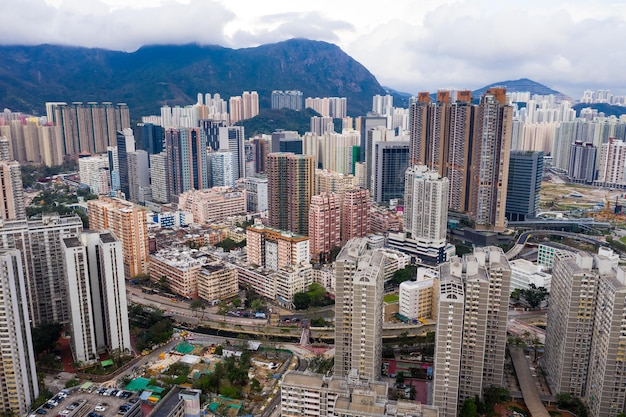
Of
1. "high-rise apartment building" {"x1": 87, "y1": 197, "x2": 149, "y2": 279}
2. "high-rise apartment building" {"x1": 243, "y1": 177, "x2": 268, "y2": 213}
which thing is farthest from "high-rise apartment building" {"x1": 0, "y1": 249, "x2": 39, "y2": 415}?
"high-rise apartment building" {"x1": 243, "y1": 177, "x2": 268, "y2": 213}

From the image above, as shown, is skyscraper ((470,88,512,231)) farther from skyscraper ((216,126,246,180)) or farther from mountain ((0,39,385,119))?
mountain ((0,39,385,119))

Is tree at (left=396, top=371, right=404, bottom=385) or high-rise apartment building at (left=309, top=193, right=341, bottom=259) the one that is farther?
high-rise apartment building at (left=309, top=193, right=341, bottom=259)

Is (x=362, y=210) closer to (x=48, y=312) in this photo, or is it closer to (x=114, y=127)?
(x=48, y=312)

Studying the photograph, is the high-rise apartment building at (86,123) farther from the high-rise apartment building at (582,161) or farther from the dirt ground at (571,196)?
the high-rise apartment building at (582,161)

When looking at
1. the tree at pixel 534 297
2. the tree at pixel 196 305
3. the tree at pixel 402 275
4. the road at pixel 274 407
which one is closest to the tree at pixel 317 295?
the tree at pixel 402 275

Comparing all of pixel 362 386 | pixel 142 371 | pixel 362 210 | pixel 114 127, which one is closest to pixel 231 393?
pixel 142 371

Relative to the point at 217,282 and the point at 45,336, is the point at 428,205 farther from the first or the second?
the point at 45,336

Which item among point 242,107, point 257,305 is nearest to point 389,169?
point 257,305

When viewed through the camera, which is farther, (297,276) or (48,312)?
(297,276)
